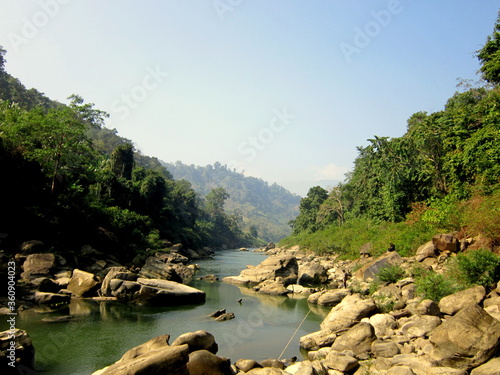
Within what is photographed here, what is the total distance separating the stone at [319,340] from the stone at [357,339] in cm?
54

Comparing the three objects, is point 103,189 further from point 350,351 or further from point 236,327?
point 350,351

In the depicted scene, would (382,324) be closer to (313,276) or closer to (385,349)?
(385,349)

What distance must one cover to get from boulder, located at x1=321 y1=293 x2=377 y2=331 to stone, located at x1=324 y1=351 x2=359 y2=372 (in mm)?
2197

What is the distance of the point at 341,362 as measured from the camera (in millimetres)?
8625

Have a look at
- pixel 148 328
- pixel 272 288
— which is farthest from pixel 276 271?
pixel 148 328

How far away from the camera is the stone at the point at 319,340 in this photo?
10656 millimetres

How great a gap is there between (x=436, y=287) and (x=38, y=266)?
18.9 m

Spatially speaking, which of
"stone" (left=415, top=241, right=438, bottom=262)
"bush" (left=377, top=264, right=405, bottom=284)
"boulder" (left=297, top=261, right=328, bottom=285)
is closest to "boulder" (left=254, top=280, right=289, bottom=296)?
"boulder" (left=297, top=261, right=328, bottom=285)

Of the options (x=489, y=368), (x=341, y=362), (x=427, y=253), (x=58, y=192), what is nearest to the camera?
(x=489, y=368)

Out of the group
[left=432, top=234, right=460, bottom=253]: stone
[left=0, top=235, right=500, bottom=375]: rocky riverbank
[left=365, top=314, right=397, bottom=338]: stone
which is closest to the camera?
[left=0, top=235, right=500, bottom=375]: rocky riverbank

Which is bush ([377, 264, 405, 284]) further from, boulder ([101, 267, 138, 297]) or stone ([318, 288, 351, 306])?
boulder ([101, 267, 138, 297])

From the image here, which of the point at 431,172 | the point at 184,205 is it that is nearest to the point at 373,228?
the point at 431,172

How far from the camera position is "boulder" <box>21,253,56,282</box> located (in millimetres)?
17281

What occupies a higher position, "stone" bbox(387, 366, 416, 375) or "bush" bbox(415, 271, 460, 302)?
"bush" bbox(415, 271, 460, 302)
